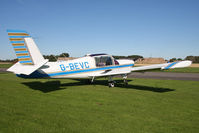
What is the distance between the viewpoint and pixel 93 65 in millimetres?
13500

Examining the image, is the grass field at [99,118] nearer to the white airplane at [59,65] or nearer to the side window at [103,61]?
the white airplane at [59,65]

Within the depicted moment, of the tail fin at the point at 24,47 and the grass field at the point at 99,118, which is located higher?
the tail fin at the point at 24,47

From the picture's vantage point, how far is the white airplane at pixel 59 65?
10.0m

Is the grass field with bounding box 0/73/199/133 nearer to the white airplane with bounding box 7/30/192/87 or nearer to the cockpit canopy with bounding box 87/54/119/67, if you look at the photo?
the white airplane with bounding box 7/30/192/87

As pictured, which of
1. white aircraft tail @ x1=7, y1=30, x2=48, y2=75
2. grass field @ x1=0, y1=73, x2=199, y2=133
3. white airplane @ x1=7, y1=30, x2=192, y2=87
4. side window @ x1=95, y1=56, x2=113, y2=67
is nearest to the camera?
grass field @ x1=0, y1=73, x2=199, y2=133

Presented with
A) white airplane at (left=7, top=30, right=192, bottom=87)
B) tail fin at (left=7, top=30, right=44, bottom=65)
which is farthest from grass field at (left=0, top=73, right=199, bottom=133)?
tail fin at (left=7, top=30, right=44, bottom=65)

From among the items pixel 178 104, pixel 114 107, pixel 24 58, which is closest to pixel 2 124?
pixel 114 107

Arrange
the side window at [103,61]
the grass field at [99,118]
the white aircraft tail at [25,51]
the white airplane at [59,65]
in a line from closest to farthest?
the grass field at [99,118], the white aircraft tail at [25,51], the white airplane at [59,65], the side window at [103,61]

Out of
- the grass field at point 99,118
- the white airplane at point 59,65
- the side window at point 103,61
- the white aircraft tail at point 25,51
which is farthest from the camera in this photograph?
the side window at point 103,61

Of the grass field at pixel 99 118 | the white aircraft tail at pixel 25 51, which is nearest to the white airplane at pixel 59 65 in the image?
the white aircraft tail at pixel 25 51

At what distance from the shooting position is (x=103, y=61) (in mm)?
13969

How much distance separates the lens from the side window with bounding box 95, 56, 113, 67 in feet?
45.1

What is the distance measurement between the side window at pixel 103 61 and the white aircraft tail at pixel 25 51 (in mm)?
4805

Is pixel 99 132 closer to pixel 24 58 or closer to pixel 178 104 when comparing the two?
pixel 178 104
